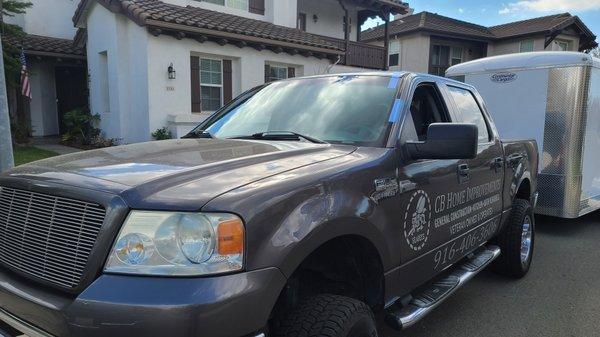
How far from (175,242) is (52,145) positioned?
13.6m

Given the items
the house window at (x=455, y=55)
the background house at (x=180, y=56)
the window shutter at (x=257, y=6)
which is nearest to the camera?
the background house at (x=180, y=56)

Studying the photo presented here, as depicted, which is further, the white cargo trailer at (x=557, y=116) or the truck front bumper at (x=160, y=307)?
the white cargo trailer at (x=557, y=116)

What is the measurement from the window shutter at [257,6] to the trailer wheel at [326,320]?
1565 cm

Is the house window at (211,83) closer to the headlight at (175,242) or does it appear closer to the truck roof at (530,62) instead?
the truck roof at (530,62)

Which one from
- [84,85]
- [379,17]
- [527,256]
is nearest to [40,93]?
[84,85]

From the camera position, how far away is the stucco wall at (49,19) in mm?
16391

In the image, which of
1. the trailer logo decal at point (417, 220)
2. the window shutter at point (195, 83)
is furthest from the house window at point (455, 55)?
the trailer logo decal at point (417, 220)

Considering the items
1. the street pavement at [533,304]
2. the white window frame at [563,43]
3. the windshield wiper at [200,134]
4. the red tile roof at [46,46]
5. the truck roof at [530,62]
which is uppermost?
the white window frame at [563,43]

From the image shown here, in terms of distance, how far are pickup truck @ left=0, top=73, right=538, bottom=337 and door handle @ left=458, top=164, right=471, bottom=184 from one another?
0.05 ft

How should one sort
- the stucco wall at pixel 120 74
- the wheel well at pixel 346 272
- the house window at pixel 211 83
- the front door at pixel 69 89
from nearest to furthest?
the wheel well at pixel 346 272
the stucco wall at pixel 120 74
the house window at pixel 211 83
the front door at pixel 69 89

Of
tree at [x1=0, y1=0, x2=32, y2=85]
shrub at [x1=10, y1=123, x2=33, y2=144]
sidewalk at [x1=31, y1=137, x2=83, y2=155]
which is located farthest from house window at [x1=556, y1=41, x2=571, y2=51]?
shrub at [x1=10, y1=123, x2=33, y2=144]

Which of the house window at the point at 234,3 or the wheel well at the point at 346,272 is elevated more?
the house window at the point at 234,3

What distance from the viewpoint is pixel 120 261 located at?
184 centimetres

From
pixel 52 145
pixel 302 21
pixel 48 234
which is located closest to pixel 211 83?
pixel 52 145
